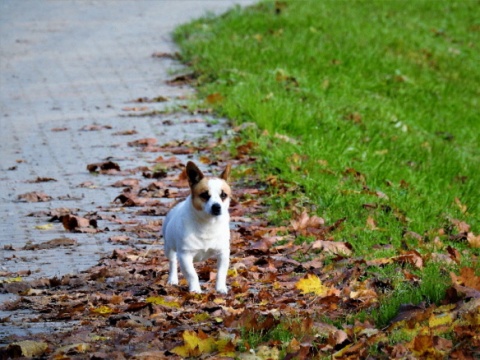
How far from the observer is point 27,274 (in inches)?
279

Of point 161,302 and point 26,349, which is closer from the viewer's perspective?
point 26,349

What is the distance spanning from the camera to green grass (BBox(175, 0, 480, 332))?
8656 mm

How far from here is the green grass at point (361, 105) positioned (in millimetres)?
8656

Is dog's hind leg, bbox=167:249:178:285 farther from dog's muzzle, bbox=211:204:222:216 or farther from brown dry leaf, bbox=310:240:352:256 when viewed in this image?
brown dry leaf, bbox=310:240:352:256

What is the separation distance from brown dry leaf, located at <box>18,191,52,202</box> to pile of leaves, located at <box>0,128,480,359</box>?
0.63 metres

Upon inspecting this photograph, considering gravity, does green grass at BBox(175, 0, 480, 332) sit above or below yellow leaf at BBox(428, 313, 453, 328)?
below

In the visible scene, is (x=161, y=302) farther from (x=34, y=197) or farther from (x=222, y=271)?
(x=34, y=197)

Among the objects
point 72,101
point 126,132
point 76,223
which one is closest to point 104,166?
point 126,132

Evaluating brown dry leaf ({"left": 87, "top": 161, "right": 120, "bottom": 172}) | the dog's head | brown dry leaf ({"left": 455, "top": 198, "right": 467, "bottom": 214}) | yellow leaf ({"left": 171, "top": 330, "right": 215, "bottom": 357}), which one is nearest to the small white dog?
the dog's head

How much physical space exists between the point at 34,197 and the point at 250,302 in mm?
3621

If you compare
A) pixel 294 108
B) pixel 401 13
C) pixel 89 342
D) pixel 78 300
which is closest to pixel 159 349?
pixel 89 342

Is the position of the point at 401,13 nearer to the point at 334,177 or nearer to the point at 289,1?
the point at 289,1

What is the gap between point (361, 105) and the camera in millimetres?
13336

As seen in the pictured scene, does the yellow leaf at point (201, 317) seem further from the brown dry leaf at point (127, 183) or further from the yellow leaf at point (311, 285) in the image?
the brown dry leaf at point (127, 183)
